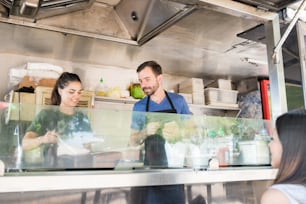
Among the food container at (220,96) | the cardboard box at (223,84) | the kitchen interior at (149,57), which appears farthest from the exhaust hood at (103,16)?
the cardboard box at (223,84)

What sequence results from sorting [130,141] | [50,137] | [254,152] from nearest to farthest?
[50,137] → [130,141] → [254,152]

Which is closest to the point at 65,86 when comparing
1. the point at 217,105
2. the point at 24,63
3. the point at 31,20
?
the point at 31,20

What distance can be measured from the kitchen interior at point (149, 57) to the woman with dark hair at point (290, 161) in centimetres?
49

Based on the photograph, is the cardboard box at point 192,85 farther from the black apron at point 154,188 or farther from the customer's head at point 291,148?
the customer's head at point 291,148

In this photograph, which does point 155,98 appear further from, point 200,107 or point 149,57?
point 200,107

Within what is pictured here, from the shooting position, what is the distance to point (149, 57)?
3.05 meters

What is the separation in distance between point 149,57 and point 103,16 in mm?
705

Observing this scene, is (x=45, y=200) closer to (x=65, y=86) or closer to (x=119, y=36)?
(x=65, y=86)

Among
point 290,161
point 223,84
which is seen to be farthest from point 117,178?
point 223,84

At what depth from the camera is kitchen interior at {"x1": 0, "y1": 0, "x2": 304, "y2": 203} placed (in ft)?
4.25

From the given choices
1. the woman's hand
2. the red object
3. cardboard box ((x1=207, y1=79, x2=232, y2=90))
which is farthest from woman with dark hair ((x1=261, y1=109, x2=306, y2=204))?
the red object

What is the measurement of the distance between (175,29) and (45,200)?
64.4 inches

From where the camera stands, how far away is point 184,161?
1.45 meters

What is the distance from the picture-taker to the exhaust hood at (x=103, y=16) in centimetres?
199
